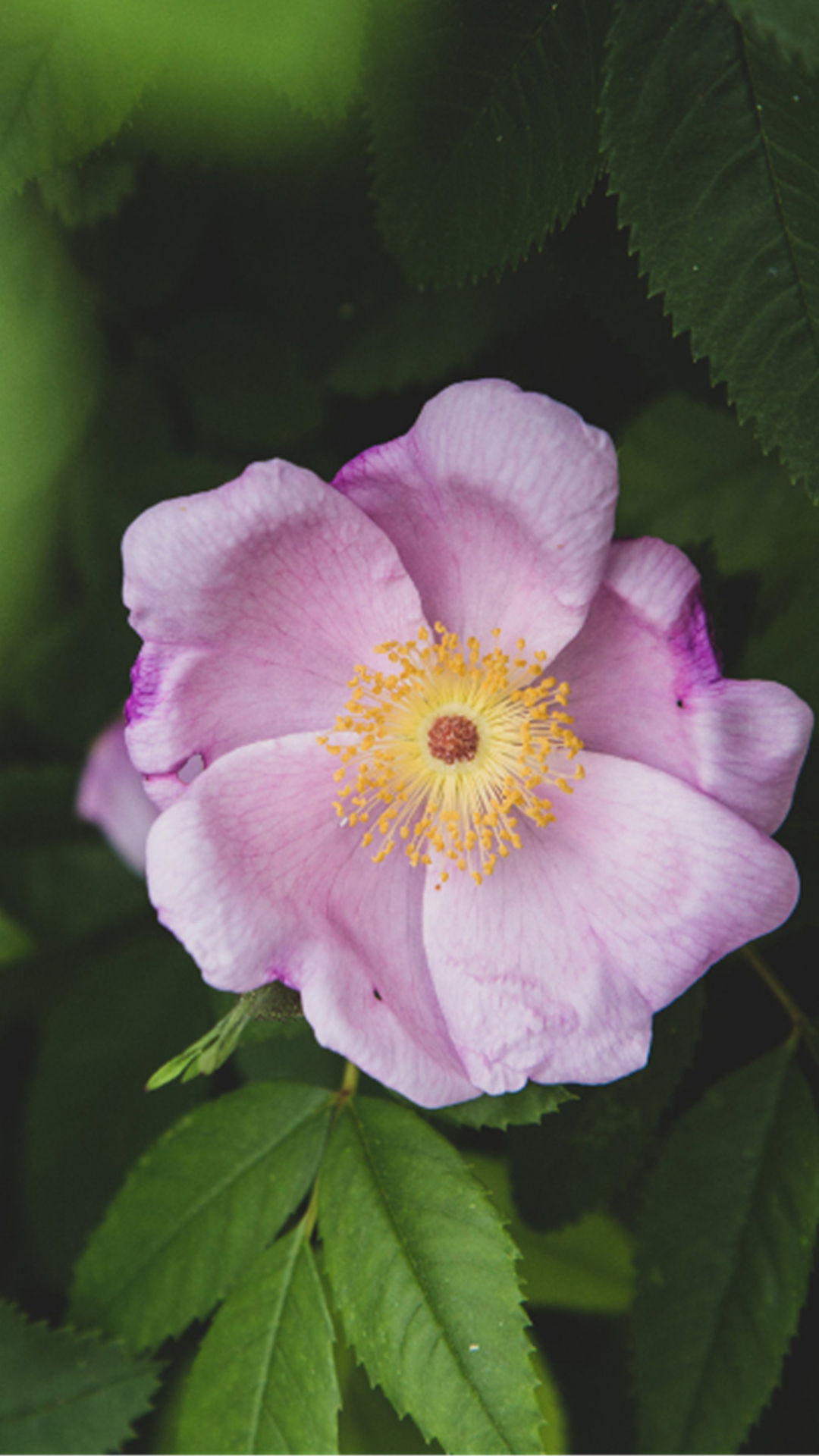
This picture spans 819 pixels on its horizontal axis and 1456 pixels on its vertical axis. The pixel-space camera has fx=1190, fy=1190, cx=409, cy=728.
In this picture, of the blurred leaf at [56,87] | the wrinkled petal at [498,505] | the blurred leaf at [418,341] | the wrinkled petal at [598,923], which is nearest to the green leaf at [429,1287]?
the wrinkled petal at [598,923]

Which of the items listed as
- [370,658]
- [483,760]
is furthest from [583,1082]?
[370,658]

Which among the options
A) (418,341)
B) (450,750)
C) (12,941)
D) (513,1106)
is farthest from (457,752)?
(12,941)

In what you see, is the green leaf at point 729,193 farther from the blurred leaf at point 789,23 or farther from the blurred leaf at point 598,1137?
the blurred leaf at point 598,1137

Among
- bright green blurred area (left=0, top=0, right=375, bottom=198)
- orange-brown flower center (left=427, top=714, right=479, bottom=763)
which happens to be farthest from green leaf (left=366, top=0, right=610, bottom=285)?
orange-brown flower center (left=427, top=714, right=479, bottom=763)

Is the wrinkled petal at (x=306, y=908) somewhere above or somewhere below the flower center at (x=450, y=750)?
below

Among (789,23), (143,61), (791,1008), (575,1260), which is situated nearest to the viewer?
(789,23)

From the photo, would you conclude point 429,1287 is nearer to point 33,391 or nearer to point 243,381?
point 33,391

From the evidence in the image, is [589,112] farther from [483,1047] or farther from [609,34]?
[483,1047]
